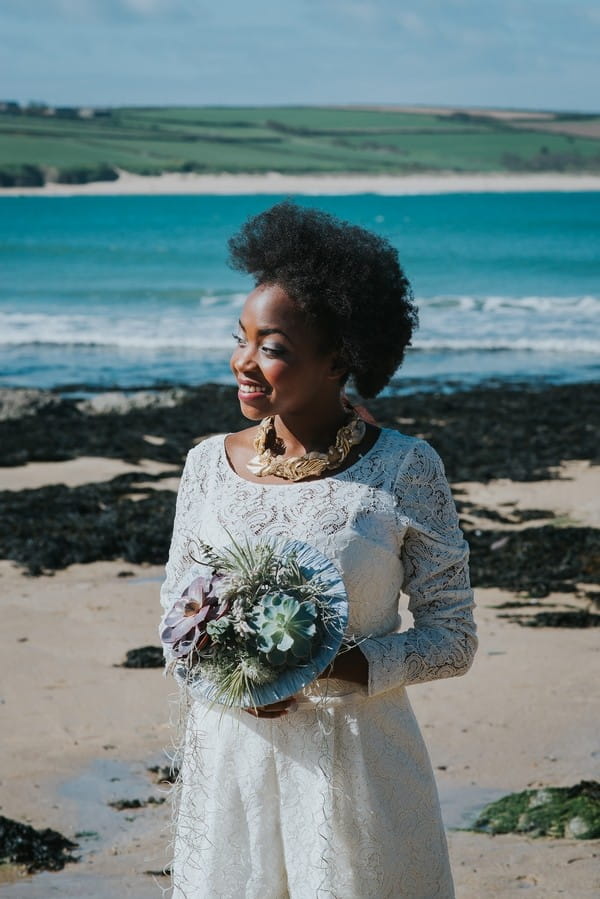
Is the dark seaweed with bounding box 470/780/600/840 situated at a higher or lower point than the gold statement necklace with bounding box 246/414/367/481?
lower

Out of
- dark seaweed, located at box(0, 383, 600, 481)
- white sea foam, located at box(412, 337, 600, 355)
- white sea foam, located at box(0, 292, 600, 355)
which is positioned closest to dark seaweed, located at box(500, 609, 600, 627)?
dark seaweed, located at box(0, 383, 600, 481)

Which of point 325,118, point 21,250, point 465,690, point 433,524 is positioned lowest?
point 465,690

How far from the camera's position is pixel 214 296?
41219 millimetres

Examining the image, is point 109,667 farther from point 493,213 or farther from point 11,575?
point 493,213

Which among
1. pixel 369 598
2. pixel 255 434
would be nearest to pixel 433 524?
pixel 369 598

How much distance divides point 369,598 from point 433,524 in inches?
8.6

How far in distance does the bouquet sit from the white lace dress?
100 mm

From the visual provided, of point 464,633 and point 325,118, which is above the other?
point 325,118

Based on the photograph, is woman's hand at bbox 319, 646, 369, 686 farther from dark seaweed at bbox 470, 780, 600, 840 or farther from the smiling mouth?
dark seaweed at bbox 470, 780, 600, 840

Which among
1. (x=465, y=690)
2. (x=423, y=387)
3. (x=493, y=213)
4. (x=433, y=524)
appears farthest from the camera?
(x=493, y=213)

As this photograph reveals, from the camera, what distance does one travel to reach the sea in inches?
997

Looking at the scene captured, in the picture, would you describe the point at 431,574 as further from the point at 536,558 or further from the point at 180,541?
the point at 536,558

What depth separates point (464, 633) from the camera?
2.97 m

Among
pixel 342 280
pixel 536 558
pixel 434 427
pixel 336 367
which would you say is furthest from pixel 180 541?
pixel 434 427
